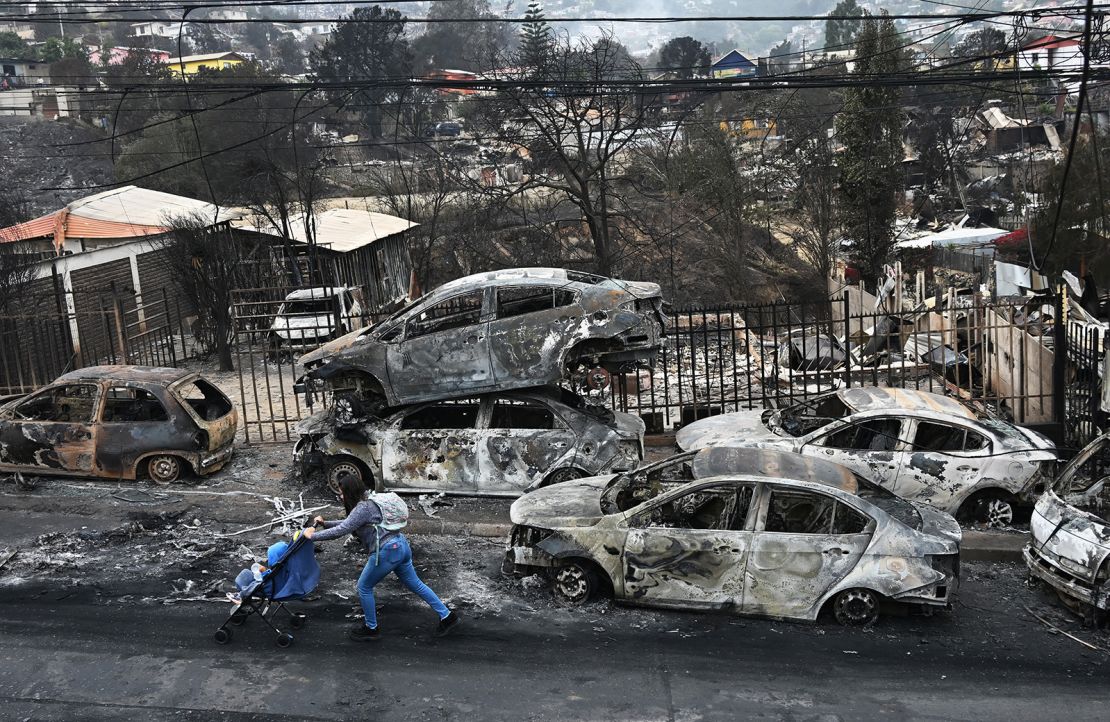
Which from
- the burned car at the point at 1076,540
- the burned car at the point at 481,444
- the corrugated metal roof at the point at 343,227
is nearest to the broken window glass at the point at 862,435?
the burned car at the point at 1076,540

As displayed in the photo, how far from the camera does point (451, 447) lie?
1055 centimetres

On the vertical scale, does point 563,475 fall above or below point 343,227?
below

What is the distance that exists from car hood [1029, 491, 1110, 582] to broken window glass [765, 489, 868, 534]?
1.73 metres

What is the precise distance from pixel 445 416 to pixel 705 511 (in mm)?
3745

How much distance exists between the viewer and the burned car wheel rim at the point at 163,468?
450 inches

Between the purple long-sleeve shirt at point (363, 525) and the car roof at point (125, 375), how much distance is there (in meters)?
5.44

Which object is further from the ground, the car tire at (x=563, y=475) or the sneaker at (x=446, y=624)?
the car tire at (x=563, y=475)

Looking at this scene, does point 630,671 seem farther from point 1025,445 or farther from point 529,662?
point 1025,445

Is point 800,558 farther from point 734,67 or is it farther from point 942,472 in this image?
point 734,67

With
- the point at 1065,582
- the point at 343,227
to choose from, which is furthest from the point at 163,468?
the point at 343,227

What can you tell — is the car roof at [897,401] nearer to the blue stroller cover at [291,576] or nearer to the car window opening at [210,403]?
the blue stroller cover at [291,576]

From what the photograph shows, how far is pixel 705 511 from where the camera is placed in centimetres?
814

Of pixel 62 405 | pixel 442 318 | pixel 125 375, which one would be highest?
pixel 442 318

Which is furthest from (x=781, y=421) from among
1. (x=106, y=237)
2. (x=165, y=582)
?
(x=106, y=237)
